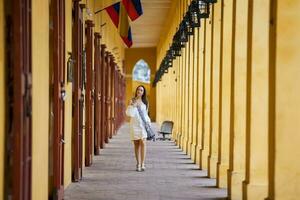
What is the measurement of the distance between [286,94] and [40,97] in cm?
277

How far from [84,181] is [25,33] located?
212 inches

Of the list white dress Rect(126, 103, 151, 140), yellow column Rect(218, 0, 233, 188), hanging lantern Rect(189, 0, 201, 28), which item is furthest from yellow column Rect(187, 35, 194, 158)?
yellow column Rect(218, 0, 233, 188)

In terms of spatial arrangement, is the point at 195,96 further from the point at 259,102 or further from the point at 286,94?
the point at 286,94

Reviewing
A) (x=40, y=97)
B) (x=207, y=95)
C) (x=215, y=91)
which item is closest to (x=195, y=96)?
(x=207, y=95)

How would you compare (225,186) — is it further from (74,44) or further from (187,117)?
(187,117)

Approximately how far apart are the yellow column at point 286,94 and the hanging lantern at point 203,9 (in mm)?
4718

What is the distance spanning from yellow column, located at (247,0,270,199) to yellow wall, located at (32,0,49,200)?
269 cm

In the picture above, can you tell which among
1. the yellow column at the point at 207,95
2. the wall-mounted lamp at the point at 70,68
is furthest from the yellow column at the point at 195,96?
the wall-mounted lamp at the point at 70,68

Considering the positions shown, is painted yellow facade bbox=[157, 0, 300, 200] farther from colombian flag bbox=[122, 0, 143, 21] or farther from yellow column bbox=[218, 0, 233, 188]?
colombian flag bbox=[122, 0, 143, 21]

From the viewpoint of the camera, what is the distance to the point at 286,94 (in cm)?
712

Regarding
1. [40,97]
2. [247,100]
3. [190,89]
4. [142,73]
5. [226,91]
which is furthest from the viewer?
[142,73]

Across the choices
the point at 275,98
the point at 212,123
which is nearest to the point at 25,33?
the point at 275,98

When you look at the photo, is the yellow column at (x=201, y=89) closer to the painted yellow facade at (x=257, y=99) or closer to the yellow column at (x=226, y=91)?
the painted yellow facade at (x=257, y=99)

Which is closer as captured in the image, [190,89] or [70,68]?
[70,68]
